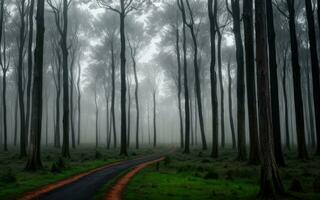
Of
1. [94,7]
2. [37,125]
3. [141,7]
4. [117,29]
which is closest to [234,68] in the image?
[117,29]

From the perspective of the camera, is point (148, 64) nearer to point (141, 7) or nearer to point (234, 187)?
point (141, 7)

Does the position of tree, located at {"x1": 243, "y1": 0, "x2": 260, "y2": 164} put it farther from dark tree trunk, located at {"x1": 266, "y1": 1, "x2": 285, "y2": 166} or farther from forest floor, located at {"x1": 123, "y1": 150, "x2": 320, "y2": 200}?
forest floor, located at {"x1": 123, "y1": 150, "x2": 320, "y2": 200}

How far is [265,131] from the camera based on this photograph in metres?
9.20

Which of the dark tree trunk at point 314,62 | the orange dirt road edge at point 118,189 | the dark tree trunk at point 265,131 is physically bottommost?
the orange dirt road edge at point 118,189

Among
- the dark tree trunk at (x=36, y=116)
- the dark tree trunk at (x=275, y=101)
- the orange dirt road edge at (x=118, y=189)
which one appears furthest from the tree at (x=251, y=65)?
the dark tree trunk at (x=36, y=116)

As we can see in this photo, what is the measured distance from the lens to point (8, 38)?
36781 millimetres

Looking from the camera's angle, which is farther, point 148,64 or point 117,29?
point 148,64

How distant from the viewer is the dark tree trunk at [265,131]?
897cm

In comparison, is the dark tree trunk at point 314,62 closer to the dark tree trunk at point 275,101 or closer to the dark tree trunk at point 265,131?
the dark tree trunk at point 275,101

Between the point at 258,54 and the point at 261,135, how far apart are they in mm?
2503

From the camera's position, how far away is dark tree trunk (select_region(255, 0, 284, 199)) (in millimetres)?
8968

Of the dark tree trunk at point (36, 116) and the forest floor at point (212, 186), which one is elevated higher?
the dark tree trunk at point (36, 116)

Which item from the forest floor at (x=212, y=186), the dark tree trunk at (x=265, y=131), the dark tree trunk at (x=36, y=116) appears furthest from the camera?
the dark tree trunk at (x=36, y=116)

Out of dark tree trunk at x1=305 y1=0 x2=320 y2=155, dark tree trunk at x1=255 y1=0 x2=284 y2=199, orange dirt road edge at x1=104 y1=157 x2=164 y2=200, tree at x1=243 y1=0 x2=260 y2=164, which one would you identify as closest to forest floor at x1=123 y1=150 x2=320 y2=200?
orange dirt road edge at x1=104 y1=157 x2=164 y2=200
